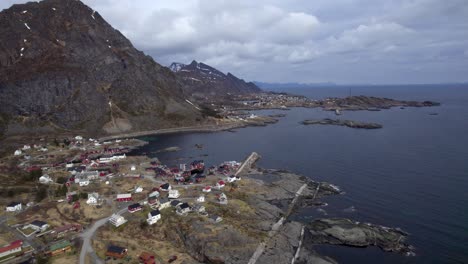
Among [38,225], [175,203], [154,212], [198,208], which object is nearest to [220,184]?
[175,203]

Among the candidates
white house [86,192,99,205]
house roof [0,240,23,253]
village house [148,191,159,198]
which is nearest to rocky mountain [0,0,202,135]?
white house [86,192,99,205]

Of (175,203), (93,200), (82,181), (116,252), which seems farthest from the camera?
(82,181)

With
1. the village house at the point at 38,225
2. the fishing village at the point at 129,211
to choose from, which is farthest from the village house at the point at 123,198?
the village house at the point at 38,225

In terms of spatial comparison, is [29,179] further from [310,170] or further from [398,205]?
[398,205]

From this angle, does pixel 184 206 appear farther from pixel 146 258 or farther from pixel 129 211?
pixel 146 258

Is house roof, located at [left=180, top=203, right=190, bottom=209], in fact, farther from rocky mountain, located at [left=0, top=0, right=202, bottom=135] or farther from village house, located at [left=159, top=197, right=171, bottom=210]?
rocky mountain, located at [left=0, top=0, right=202, bottom=135]

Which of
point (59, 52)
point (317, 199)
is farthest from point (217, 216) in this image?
point (59, 52)
